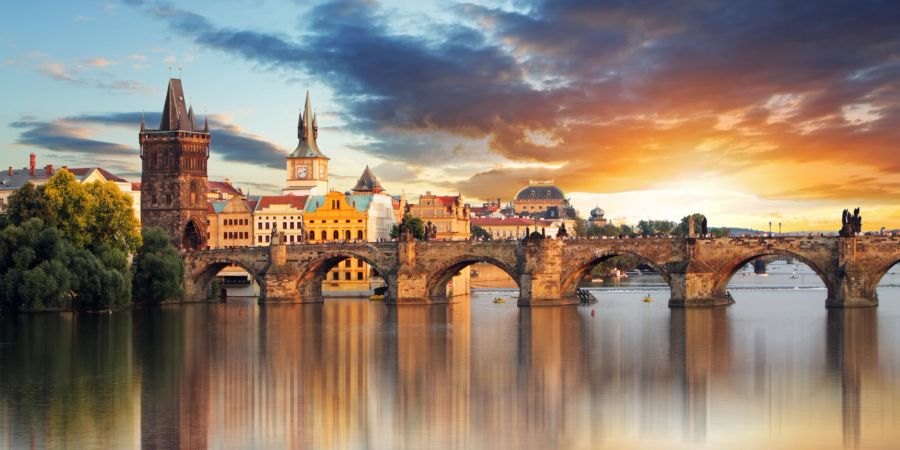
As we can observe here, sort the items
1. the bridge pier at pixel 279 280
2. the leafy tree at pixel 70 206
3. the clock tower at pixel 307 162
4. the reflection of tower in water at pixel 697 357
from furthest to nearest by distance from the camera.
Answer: the clock tower at pixel 307 162 → the bridge pier at pixel 279 280 → the leafy tree at pixel 70 206 → the reflection of tower in water at pixel 697 357

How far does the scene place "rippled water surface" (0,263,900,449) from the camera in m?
32.8

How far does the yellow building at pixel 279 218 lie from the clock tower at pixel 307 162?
9.83m

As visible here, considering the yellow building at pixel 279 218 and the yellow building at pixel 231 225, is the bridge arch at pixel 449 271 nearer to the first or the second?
the yellow building at pixel 279 218

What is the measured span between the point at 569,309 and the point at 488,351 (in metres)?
28.7

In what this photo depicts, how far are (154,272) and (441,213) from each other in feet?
211

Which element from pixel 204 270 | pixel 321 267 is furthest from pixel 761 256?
pixel 204 270

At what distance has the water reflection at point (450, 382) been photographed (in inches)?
1293

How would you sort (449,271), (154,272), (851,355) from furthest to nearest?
1. (449,271)
2. (154,272)
3. (851,355)

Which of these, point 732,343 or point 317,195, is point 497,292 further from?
point 732,343

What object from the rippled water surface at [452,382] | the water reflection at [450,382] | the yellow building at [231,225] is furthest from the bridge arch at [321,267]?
the yellow building at [231,225]

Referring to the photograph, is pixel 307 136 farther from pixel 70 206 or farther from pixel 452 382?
pixel 452 382

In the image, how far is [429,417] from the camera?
1398 inches

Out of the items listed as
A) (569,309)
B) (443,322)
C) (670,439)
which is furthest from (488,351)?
(569,309)

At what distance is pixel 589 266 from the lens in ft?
282
